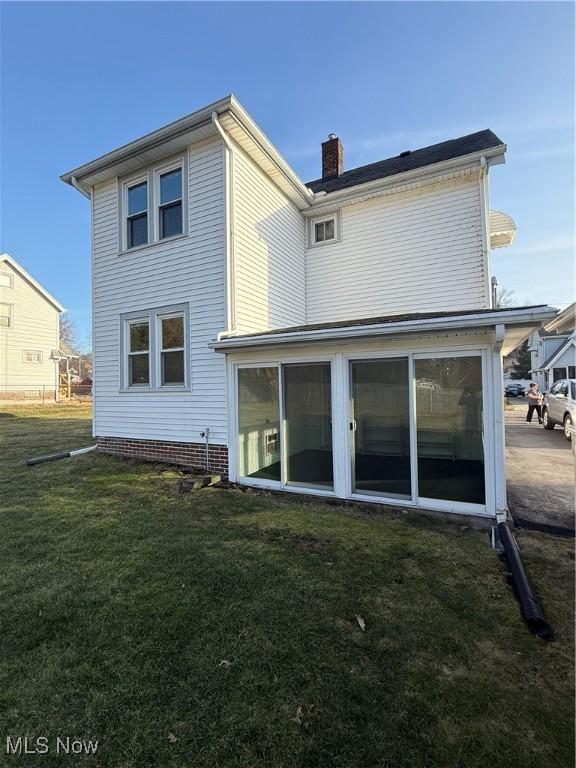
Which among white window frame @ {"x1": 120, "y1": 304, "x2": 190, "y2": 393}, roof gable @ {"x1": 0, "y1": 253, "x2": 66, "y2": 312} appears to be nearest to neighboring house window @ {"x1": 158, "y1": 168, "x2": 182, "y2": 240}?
white window frame @ {"x1": 120, "y1": 304, "x2": 190, "y2": 393}

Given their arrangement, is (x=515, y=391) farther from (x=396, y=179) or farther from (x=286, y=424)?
(x=286, y=424)

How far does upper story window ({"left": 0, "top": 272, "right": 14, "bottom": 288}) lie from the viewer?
2103cm

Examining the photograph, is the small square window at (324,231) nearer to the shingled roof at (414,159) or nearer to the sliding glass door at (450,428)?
the shingled roof at (414,159)

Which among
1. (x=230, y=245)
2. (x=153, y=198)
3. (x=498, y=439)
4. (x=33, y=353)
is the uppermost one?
(x=153, y=198)

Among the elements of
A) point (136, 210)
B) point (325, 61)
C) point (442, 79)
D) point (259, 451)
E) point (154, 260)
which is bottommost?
point (259, 451)

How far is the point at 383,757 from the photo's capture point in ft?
5.94

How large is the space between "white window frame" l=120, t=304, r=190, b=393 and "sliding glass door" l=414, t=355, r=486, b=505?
4.70 m

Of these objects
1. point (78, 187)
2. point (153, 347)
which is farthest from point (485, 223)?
point (78, 187)

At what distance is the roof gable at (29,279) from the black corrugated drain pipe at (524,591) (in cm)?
2672

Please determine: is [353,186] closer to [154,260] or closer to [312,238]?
[312,238]

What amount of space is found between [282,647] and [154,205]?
28.1 feet

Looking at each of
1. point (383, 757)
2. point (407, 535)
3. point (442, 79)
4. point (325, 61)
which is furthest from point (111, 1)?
point (383, 757)

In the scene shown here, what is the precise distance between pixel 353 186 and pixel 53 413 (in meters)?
18.7

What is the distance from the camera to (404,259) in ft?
29.4
